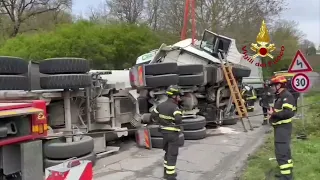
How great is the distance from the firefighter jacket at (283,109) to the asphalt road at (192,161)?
1.05 m

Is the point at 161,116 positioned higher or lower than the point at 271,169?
higher

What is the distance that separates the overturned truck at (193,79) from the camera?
25.1 feet

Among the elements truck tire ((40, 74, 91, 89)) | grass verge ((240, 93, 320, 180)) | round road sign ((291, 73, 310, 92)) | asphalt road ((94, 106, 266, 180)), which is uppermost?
truck tire ((40, 74, 91, 89))

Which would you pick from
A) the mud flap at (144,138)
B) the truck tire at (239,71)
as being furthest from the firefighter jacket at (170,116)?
the truck tire at (239,71)

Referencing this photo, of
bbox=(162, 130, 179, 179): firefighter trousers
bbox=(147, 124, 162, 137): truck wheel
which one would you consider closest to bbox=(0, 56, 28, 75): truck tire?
bbox=(162, 130, 179, 179): firefighter trousers

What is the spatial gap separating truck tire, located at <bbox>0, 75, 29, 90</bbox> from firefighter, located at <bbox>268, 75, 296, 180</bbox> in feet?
11.5

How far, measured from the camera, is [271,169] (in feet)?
18.8

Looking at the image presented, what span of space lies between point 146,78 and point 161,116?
227cm

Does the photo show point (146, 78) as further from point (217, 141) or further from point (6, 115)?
point (6, 115)

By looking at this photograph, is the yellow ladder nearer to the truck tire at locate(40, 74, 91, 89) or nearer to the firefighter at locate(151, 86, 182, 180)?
the firefighter at locate(151, 86, 182, 180)

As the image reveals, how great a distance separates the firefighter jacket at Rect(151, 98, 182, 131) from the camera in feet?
17.3

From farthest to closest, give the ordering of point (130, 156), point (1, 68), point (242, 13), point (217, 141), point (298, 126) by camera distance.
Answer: point (242, 13)
point (298, 126)
point (217, 141)
point (130, 156)
point (1, 68)

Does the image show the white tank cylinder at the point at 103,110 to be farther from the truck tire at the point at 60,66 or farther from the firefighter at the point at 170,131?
the firefighter at the point at 170,131

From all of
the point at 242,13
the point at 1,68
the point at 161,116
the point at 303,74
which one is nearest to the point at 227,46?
the point at 303,74
